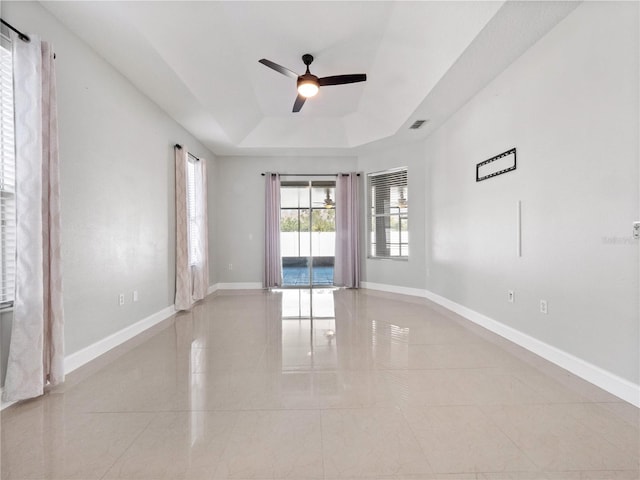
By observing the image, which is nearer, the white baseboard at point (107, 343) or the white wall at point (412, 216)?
the white baseboard at point (107, 343)

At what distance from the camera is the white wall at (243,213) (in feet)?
22.6

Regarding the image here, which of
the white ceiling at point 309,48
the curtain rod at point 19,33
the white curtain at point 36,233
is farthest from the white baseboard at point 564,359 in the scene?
the curtain rod at point 19,33

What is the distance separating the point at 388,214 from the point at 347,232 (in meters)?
0.93

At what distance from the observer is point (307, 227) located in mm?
7094

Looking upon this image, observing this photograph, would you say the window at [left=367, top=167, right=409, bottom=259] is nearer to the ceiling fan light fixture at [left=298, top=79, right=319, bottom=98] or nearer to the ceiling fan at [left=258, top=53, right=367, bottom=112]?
the ceiling fan at [left=258, top=53, right=367, bottom=112]

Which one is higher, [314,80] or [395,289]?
[314,80]

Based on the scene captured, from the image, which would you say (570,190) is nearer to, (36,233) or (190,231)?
(36,233)

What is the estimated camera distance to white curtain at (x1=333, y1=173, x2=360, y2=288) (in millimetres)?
6711

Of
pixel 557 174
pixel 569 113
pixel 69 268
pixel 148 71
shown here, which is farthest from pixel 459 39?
pixel 69 268

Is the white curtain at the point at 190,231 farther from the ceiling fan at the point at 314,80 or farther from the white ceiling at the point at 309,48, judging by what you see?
the ceiling fan at the point at 314,80

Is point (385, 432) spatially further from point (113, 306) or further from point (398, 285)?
point (398, 285)

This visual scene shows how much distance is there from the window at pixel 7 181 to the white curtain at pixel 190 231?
2.49m

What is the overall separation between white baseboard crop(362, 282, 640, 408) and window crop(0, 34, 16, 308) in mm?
4203

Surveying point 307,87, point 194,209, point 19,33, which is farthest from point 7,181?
point 194,209
